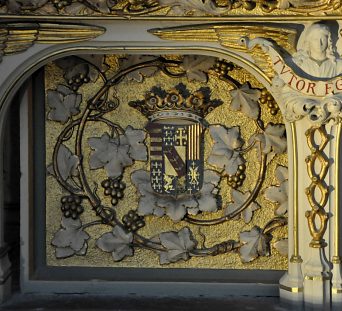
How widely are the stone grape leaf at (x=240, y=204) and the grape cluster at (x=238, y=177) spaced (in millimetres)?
71

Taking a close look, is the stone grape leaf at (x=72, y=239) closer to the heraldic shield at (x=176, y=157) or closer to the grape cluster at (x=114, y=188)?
the grape cluster at (x=114, y=188)

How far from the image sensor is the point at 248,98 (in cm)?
1036

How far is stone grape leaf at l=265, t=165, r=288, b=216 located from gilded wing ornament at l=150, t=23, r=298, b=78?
115 cm

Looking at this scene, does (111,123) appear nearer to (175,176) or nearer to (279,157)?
(175,176)

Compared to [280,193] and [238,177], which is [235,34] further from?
[280,193]

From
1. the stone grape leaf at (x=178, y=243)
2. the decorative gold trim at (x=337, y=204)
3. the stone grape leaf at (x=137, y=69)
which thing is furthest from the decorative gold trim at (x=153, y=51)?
the stone grape leaf at (x=178, y=243)

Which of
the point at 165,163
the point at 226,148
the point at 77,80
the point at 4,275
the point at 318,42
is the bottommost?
the point at 4,275

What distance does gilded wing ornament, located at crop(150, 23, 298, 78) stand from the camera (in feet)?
31.4

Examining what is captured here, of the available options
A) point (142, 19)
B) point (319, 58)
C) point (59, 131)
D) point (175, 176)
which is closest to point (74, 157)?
point (59, 131)

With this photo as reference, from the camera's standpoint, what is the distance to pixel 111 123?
10516 millimetres

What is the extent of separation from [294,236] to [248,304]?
81cm

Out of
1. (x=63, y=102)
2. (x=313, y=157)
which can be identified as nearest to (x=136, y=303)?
(x=63, y=102)

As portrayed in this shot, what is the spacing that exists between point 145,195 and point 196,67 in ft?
4.26

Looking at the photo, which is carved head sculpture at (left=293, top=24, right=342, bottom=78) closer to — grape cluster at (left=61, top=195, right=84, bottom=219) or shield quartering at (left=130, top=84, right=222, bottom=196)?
shield quartering at (left=130, top=84, right=222, bottom=196)
